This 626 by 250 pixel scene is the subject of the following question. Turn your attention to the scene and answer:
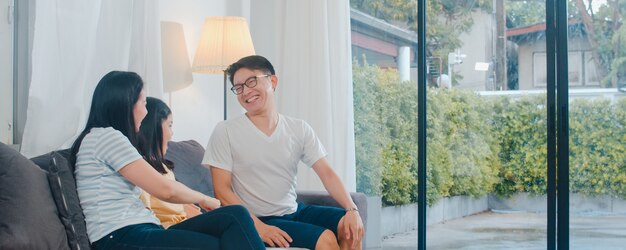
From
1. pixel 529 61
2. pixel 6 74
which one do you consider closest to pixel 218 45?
pixel 6 74

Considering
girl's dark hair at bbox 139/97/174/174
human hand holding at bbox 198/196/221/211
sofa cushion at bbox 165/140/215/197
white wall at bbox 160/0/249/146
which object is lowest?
human hand holding at bbox 198/196/221/211

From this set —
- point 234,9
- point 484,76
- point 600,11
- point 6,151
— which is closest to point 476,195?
point 484,76

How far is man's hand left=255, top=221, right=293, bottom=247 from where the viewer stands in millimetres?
3154

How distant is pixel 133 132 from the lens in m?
2.89

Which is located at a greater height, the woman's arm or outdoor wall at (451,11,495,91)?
outdoor wall at (451,11,495,91)

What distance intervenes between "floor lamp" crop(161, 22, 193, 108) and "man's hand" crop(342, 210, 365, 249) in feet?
5.44

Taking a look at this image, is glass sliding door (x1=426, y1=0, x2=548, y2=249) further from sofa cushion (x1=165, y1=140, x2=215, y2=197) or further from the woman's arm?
the woman's arm

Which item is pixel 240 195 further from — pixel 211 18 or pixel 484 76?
pixel 484 76

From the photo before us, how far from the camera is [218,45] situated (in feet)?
14.9

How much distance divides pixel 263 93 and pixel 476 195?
1.98 meters

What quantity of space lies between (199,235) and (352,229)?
27.6 inches

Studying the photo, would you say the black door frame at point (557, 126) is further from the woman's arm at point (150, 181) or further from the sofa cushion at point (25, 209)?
the sofa cushion at point (25, 209)

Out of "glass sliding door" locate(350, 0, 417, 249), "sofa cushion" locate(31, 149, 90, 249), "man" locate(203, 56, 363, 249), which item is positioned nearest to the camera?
"sofa cushion" locate(31, 149, 90, 249)

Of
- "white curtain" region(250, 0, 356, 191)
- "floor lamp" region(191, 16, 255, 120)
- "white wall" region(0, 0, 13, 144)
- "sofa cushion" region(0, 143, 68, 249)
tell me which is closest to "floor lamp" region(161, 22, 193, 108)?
"floor lamp" region(191, 16, 255, 120)
